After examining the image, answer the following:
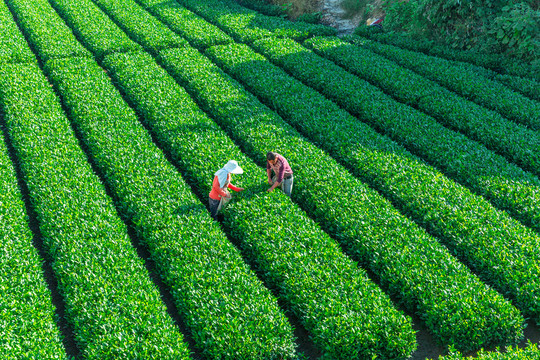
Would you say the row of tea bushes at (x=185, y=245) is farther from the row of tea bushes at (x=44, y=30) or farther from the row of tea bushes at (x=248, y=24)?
the row of tea bushes at (x=248, y=24)

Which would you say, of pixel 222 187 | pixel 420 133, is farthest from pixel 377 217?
pixel 420 133

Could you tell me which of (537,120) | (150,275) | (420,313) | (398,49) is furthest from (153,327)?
(398,49)

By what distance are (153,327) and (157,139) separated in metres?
7.51

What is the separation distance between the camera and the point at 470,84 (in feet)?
55.7

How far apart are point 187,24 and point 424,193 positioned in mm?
16772

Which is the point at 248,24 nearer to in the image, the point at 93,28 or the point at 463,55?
the point at 93,28

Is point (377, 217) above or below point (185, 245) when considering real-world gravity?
above

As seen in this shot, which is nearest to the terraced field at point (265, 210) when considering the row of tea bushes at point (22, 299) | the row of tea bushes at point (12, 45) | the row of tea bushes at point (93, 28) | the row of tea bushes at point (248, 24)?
the row of tea bushes at point (22, 299)

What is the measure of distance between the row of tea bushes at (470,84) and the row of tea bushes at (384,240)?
728 cm

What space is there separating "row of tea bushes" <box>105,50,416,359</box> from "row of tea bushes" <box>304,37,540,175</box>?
7084 millimetres

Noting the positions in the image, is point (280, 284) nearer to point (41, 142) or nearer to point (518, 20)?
point (41, 142)

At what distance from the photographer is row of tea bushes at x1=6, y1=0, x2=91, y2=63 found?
1944 cm

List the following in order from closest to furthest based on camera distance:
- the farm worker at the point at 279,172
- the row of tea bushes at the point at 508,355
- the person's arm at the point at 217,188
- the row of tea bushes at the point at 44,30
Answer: the row of tea bushes at the point at 508,355, the person's arm at the point at 217,188, the farm worker at the point at 279,172, the row of tea bushes at the point at 44,30

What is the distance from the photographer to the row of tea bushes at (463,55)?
59.4 ft
